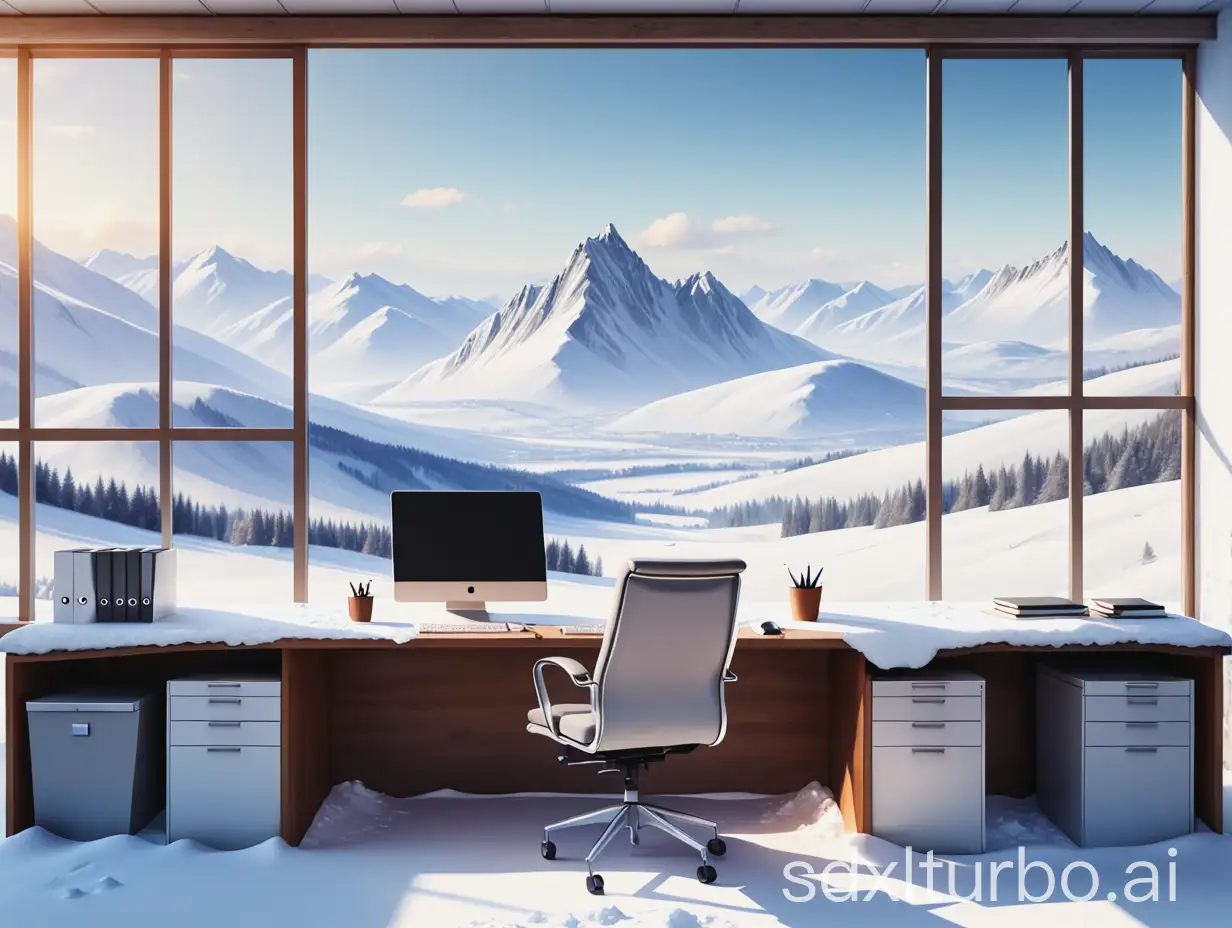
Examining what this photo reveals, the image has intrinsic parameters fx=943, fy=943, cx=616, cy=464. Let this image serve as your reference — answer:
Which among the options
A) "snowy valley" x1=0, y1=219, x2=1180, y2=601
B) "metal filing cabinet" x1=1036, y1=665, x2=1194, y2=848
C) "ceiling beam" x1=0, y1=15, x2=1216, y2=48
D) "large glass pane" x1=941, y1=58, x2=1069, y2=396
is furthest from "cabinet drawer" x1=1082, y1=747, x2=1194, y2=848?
"ceiling beam" x1=0, y1=15, x2=1216, y2=48

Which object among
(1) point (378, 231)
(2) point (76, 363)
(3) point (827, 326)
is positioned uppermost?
(1) point (378, 231)

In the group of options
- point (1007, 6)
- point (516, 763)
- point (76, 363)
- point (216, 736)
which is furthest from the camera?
point (76, 363)

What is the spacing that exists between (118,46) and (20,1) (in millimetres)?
409

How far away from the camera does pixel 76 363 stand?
4777mm

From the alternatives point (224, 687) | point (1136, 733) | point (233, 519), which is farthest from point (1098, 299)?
point (233, 519)

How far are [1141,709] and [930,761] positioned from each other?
0.83m

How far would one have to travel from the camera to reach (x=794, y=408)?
7258 mm

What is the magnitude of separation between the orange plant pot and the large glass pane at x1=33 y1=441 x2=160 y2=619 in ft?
9.92

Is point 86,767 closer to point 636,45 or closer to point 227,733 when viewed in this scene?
point 227,733

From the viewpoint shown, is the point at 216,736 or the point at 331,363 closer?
the point at 216,736

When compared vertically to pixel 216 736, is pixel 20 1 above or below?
above

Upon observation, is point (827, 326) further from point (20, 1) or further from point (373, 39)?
point (20, 1)

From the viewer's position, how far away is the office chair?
309 cm

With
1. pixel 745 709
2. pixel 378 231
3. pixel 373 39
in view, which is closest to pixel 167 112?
pixel 373 39
